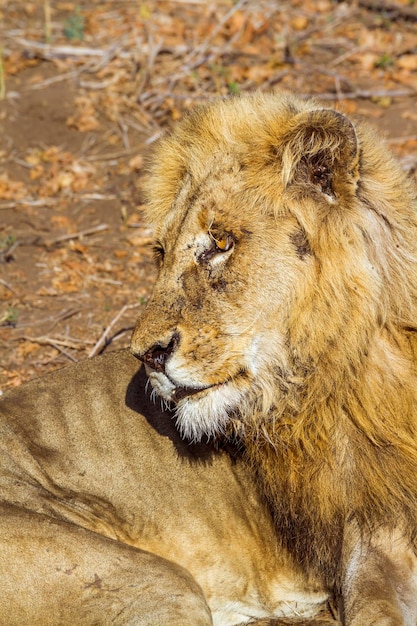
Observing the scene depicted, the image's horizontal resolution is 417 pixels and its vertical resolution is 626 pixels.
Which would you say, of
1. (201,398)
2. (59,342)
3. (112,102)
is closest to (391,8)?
(112,102)

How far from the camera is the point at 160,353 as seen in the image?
3.38 meters

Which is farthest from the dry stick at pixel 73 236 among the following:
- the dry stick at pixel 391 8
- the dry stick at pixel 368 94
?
the dry stick at pixel 391 8

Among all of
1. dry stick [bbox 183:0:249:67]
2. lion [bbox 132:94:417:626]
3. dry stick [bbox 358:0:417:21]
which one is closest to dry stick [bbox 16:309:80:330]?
lion [bbox 132:94:417:626]

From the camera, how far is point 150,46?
8789mm

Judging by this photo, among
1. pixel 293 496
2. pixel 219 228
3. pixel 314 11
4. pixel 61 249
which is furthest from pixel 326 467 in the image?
pixel 314 11

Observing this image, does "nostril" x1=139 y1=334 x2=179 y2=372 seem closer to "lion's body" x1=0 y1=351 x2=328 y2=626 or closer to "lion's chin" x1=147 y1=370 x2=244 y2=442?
"lion's chin" x1=147 y1=370 x2=244 y2=442

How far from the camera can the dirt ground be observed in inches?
244

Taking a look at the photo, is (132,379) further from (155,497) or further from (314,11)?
(314,11)

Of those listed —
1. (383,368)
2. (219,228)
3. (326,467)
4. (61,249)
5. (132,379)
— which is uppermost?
(219,228)

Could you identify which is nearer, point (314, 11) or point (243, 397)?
point (243, 397)

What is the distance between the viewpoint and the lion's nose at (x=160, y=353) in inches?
133

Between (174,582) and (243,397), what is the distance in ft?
2.51

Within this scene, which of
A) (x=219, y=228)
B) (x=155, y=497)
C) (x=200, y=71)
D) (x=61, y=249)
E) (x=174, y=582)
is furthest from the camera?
(x=200, y=71)

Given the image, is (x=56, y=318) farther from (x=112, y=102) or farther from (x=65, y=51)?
(x=65, y=51)
